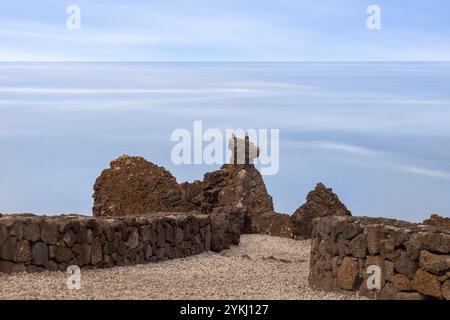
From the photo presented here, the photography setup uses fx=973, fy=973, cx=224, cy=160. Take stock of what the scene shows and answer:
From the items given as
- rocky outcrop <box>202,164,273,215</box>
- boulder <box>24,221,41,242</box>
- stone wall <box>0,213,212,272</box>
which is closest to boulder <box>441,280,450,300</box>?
stone wall <box>0,213,212,272</box>

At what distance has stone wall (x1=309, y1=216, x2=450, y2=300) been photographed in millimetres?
15055

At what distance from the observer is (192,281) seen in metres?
17.9

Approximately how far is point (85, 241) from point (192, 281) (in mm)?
2549

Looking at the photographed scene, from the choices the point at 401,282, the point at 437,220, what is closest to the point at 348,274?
the point at 401,282

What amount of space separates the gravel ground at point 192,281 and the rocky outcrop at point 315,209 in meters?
2.82

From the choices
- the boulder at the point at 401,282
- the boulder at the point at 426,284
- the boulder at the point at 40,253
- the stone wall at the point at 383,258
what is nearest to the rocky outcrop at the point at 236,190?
the boulder at the point at 40,253

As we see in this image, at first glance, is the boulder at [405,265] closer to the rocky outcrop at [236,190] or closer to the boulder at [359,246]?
the boulder at [359,246]

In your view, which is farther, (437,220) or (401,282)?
(437,220)

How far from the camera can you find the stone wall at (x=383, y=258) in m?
15.1

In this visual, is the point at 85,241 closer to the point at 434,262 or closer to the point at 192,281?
the point at 192,281

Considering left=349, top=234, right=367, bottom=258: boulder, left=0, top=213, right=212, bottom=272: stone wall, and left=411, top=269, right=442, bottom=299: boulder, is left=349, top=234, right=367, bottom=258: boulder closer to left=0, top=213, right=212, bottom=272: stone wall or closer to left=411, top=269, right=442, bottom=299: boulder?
left=411, top=269, right=442, bottom=299: boulder

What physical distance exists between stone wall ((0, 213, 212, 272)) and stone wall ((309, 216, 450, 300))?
438 cm

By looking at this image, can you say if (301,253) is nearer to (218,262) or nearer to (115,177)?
(218,262)
